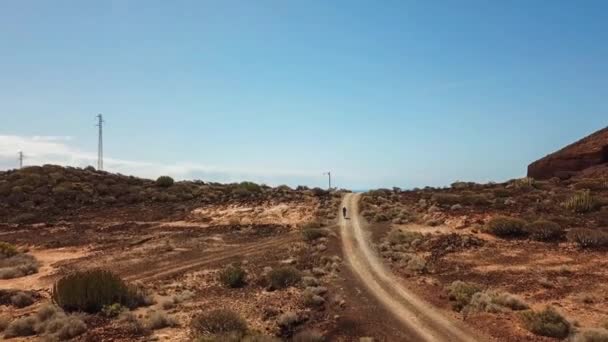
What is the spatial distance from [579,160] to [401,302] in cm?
4404

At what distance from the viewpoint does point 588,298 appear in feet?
48.2

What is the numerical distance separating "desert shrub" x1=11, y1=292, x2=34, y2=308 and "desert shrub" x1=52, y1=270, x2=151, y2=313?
1927 mm

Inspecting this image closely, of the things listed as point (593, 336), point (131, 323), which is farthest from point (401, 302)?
point (131, 323)

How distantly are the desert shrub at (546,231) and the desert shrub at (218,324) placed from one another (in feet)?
56.6

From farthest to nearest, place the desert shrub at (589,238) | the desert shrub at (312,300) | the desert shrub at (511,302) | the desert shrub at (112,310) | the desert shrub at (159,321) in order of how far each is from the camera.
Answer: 1. the desert shrub at (589,238)
2. the desert shrub at (312,300)
3. the desert shrub at (112,310)
4. the desert shrub at (511,302)
5. the desert shrub at (159,321)

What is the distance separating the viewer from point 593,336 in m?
11.1

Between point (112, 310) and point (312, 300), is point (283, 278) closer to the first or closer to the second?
point (312, 300)

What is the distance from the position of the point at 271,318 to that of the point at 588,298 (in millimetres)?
10022

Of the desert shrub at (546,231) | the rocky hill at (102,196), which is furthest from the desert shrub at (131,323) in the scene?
the rocky hill at (102,196)

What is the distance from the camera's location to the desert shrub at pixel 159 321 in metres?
13.4

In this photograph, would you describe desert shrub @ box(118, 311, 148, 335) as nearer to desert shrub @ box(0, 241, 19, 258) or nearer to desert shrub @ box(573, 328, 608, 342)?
desert shrub @ box(573, 328, 608, 342)

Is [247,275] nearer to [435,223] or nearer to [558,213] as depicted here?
[435,223]

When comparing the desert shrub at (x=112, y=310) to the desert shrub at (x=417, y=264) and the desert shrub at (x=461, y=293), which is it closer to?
the desert shrub at (x=461, y=293)

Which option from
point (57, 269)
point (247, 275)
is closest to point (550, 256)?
point (247, 275)
